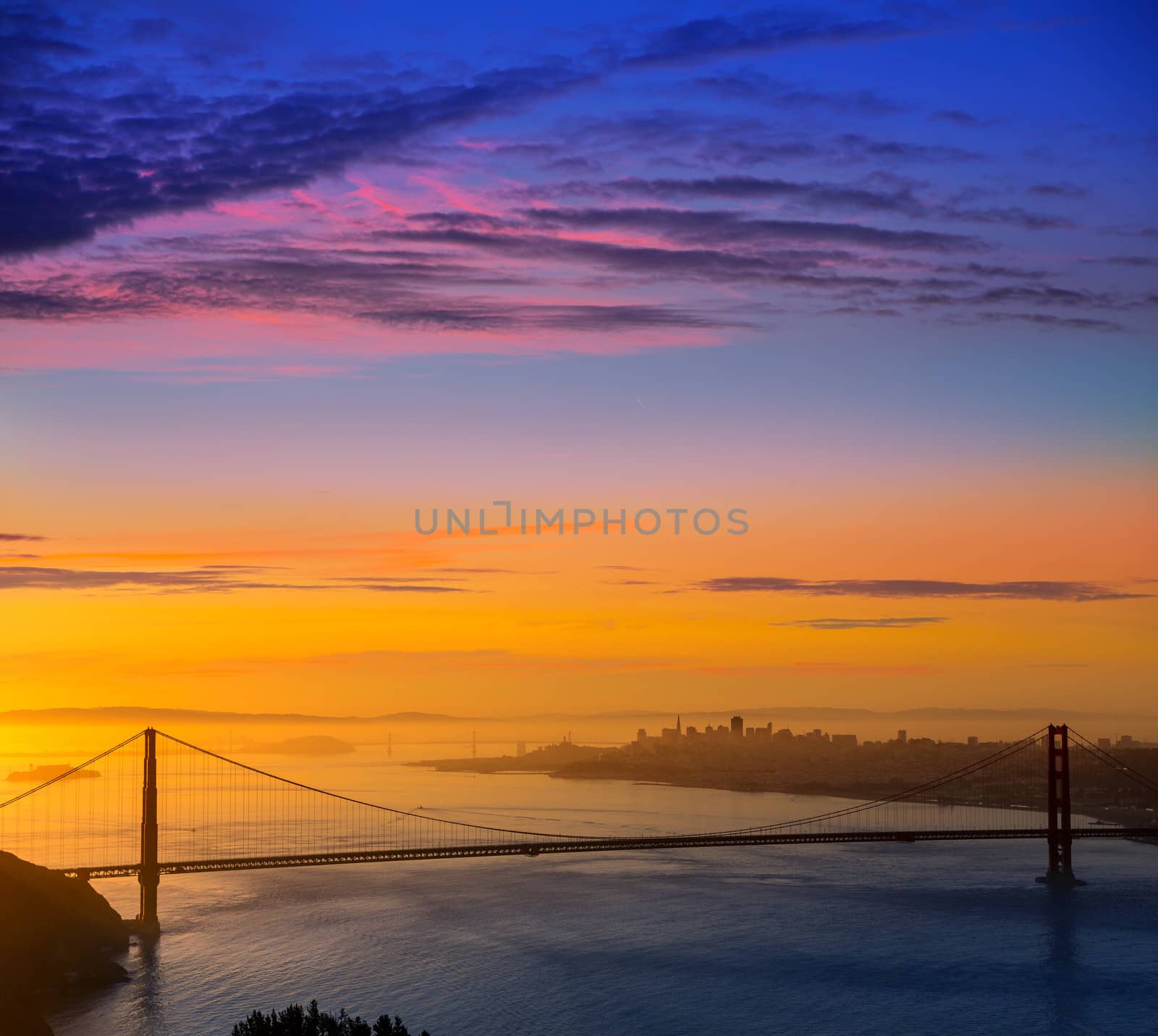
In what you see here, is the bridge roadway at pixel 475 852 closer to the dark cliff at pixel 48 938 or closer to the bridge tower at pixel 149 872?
the bridge tower at pixel 149 872

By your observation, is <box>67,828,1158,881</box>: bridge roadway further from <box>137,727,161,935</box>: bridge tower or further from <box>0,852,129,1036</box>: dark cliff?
<box>0,852,129,1036</box>: dark cliff

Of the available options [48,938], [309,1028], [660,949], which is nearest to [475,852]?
[660,949]

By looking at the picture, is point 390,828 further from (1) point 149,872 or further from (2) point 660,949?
(2) point 660,949

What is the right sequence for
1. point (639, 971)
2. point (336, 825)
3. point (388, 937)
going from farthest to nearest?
point (336, 825)
point (388, 937)
point (639, 971)

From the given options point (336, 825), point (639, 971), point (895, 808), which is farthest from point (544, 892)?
point (895, 808)

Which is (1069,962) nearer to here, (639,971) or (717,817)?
(639,971)

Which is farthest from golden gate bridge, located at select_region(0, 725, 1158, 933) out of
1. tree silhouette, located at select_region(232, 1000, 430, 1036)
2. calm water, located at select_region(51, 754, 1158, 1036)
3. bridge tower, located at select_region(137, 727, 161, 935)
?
tree silhouette, located at select_region(232, 1000, 430, 1036)

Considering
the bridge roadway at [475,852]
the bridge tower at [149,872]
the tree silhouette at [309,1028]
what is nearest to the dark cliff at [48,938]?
the bridge roadway at [475,852]
